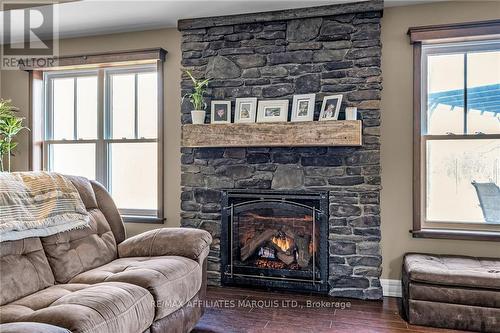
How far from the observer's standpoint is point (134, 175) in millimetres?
4184

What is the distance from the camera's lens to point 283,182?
3512mm

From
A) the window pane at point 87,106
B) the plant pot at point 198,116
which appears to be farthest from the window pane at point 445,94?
the window pane at point 87,106

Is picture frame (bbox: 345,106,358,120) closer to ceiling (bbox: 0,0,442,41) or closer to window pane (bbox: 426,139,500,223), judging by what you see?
window pane (bbox: 426,139,500,223)

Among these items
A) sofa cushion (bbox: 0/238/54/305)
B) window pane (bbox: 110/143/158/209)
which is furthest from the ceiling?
sofa cushion (bbox: 0/238/54/305)

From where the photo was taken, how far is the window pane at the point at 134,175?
411cm

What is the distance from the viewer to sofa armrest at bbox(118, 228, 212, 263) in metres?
2.59

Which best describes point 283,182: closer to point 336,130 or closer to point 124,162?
point 336,130

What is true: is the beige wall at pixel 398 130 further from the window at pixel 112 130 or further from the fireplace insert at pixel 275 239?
the window at pixel 112 130

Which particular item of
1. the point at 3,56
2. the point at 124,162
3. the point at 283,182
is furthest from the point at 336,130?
the point at 3,56

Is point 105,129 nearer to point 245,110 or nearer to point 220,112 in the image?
point 220,112

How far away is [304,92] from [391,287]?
1.89 meters

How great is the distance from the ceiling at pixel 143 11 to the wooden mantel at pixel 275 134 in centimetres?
106

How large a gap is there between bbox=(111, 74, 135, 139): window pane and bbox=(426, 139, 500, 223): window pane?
3.02 m

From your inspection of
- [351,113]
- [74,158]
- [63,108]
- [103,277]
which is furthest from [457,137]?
[63,108]
